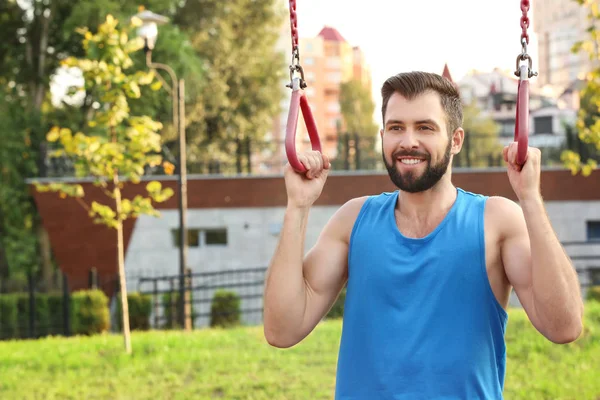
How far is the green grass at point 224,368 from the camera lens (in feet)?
25.1

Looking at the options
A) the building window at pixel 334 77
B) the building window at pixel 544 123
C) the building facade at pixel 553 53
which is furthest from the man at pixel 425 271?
the building facade at pixel 553 53

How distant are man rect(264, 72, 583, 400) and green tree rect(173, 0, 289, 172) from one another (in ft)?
81.8

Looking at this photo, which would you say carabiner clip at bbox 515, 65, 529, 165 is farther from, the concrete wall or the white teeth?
the concrete wall

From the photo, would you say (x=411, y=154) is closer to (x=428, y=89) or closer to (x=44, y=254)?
(x=428, y=89)

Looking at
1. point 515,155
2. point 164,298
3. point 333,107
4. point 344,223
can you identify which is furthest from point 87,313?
point 333,107

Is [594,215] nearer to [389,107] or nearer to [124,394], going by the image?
[124,394]

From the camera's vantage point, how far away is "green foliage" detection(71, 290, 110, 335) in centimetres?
1620

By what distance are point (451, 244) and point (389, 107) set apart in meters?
0.42

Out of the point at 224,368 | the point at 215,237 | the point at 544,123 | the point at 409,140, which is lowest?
the point at 224,368

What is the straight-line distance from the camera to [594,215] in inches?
828

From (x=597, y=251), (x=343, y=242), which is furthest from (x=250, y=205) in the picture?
(x=343, y=242)

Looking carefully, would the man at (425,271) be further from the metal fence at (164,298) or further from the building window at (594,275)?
the building window at (594,275)

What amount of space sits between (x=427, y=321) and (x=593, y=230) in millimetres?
20071

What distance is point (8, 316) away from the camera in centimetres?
1831
